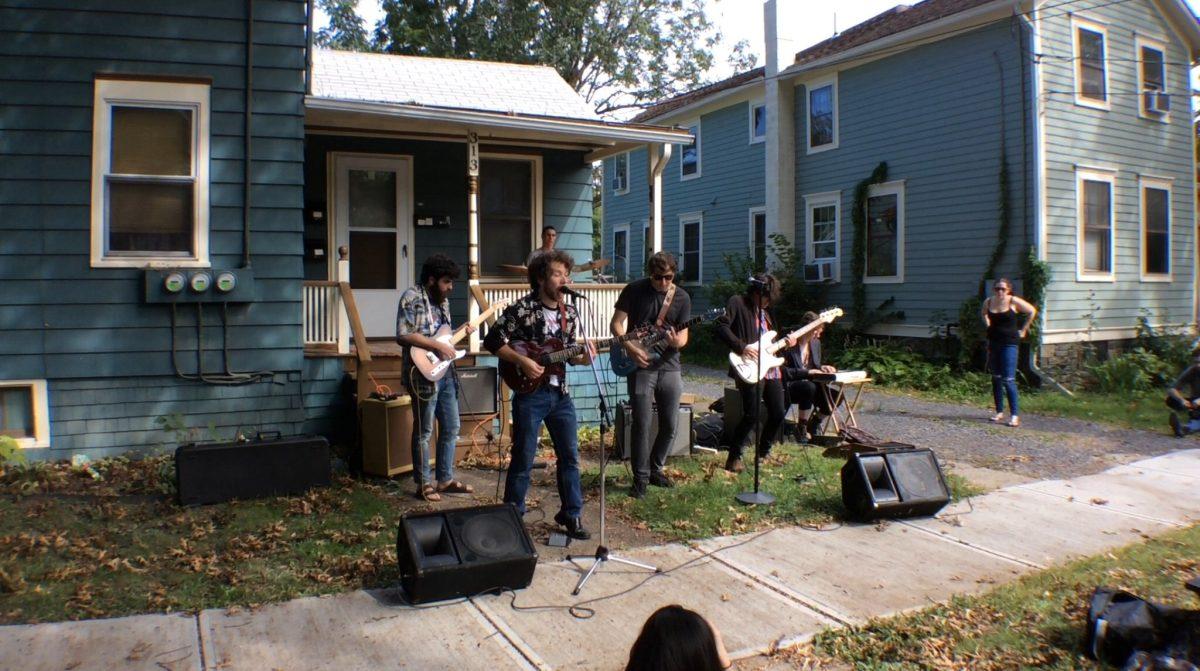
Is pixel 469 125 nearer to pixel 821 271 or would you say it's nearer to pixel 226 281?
pixel 226 281

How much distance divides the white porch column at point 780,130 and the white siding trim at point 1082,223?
5.49m

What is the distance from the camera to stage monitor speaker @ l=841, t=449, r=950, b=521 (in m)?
5.99

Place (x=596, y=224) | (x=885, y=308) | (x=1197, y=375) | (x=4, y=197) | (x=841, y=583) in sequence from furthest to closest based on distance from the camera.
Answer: (x=596, y=224) → (x=885, y=308) → (x=1197, y=375) → (x=4, y=197) → (x=841, y=583)

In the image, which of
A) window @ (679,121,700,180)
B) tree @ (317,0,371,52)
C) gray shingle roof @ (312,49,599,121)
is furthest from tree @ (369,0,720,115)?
gray shingle roof @ (312,49,599,121)

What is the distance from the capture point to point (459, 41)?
28.5 m

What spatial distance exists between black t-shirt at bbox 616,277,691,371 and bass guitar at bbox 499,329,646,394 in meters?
1.23

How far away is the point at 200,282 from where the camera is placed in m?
7.49

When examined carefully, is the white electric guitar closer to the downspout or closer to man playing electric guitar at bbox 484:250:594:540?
man playing electric guitar at bbox 484:250:594:540

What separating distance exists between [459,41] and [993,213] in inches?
775

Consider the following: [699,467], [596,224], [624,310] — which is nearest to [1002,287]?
[699,467]

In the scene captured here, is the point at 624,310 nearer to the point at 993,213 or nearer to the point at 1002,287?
the point at 1002,287

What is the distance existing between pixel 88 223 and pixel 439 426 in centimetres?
371

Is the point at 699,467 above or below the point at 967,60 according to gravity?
below

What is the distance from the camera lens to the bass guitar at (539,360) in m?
5.29
